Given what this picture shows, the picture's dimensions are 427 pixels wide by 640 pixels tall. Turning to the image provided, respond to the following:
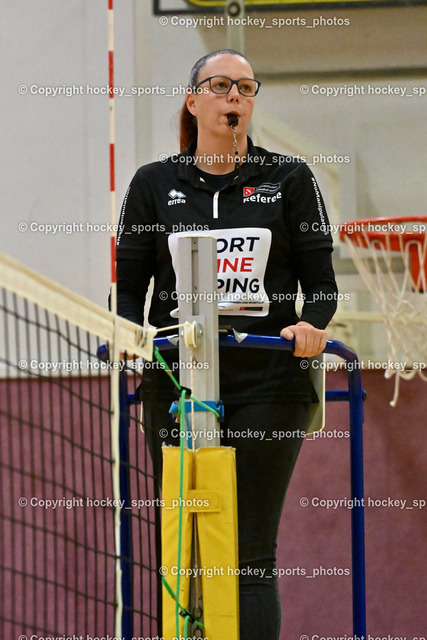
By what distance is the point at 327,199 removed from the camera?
4340 mm

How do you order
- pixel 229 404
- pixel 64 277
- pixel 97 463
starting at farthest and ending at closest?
pixel 64 277 → pixel 97 463 → pixel 229 404

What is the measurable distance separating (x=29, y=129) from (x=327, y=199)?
1.37 m

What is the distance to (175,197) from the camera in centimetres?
222

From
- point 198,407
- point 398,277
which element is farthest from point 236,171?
point 398,277

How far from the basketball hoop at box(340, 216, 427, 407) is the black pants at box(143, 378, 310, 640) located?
1.78 metres

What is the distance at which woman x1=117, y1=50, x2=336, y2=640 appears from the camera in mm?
2021

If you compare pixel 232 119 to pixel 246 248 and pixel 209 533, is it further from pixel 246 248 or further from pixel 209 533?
pixel 209 533

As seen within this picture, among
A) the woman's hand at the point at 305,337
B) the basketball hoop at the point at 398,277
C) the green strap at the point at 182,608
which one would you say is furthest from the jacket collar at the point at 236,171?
the basketball hoop at the point at 398,277

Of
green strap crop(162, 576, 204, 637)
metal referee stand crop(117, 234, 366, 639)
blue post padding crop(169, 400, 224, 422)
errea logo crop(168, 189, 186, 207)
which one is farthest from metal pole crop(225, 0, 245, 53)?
green strap crop(162, 576, 204, 637)

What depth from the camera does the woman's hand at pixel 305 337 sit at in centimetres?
198

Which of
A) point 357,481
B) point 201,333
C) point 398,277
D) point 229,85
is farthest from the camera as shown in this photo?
point 398,277

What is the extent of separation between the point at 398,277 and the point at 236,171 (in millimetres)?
1916

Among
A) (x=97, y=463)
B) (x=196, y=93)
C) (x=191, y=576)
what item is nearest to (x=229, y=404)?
(x=191, y=576)

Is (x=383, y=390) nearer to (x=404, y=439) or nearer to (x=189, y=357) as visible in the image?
(x=404, y=439)
